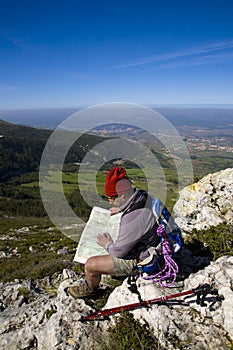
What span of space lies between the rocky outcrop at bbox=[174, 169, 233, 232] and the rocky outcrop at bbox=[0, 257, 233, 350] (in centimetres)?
444

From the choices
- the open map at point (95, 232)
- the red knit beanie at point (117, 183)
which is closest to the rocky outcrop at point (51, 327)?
the open map at point (95, 232)

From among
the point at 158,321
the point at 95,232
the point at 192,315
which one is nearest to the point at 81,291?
the point at 158,321

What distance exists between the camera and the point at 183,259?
24.3 ft

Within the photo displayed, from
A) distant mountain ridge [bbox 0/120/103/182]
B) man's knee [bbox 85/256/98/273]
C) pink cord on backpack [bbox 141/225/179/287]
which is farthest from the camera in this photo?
distant mountain ridge [bbox 0/120/103/182]

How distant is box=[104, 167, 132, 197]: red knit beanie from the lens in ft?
17.2

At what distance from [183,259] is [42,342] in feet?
14.1

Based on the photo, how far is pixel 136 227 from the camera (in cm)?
508

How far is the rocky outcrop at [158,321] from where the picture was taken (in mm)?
4566

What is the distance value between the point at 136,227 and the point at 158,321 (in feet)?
6.11

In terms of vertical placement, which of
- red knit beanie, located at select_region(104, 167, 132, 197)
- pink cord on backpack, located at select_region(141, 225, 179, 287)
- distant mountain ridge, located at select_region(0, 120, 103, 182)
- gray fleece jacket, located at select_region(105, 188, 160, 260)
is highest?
red knit beanie, located at select_region(104, 167, 132, 197)

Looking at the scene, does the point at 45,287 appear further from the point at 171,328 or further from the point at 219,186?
the point at 219,186

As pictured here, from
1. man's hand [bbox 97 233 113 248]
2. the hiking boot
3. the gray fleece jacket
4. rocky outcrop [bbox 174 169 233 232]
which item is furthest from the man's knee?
rocky outcrop [bbox 174 169 233 232]

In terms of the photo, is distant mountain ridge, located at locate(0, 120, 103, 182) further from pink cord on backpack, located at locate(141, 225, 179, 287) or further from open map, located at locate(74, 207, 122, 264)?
pink cord on backpack, located at locate(141, 225, 179, 287)

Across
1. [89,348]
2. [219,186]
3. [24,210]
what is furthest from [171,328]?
[24,210]
